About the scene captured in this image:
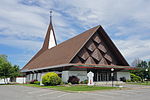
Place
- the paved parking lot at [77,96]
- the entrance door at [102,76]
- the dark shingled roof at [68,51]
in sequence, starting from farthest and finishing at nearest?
1. the entrance door at [102,76]
2. the dark shingled roof at [68,51]
3. the paved parking lot at [77,96]

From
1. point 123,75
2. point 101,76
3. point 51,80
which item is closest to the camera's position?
point 51,80

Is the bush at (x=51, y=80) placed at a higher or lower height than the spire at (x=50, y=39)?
lower

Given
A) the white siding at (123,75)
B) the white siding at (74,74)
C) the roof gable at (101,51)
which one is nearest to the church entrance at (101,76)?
the roof gable at (101,51)

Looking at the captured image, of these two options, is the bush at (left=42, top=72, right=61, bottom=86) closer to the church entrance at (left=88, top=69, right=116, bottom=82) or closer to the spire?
the church entrance at (left=88, top=69, right=116, bottom=82)

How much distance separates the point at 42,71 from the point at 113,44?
49.9ft

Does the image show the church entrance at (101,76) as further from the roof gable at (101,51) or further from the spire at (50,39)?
the spire at (50,39)

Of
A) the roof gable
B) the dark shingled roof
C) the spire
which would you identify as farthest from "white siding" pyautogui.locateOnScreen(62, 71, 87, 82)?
the spire

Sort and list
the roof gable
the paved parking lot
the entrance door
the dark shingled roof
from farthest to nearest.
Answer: the entrance door, the roof gable, the dark shingled roof, the paved parking lot

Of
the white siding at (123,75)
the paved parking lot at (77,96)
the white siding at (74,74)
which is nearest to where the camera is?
the paved parking lot at (77,96)

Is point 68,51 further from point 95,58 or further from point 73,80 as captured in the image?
point 73,80

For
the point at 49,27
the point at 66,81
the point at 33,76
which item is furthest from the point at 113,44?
the point at 49,27

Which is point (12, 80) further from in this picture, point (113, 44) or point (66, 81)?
point (113, 44)

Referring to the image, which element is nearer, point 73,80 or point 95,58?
point 73,80

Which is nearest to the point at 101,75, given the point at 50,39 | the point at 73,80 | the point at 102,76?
the point at 102,76
